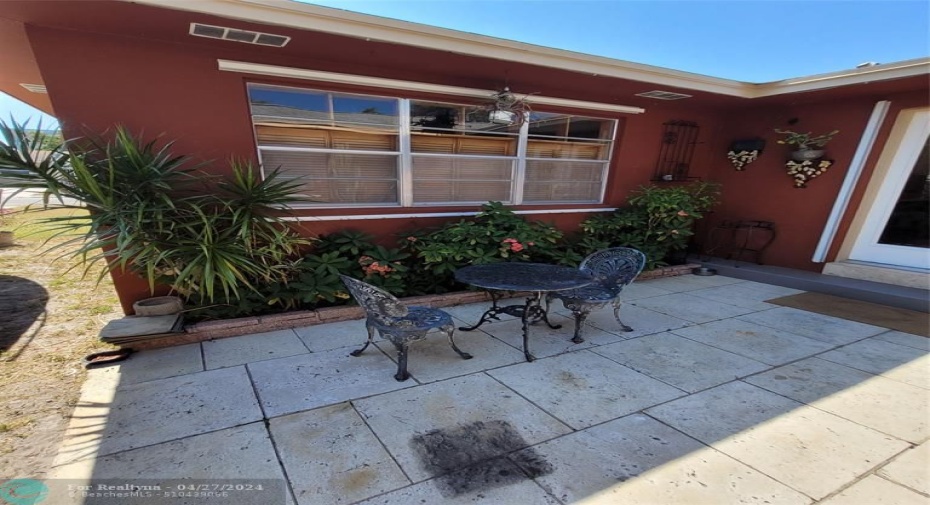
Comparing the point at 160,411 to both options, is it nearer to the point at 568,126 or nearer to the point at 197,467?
the point at 197,467

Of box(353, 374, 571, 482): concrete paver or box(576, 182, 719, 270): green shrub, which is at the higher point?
box(576, 182, 719, 270): green shrub

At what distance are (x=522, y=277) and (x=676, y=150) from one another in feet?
14.7

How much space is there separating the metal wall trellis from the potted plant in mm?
1188

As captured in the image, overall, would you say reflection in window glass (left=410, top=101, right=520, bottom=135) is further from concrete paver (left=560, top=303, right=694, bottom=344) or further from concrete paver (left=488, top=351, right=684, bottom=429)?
concrete paver (left=488, top=351, right=684, bottom=429)

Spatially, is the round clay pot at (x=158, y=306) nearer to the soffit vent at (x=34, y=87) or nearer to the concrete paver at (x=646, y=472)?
the concrete paver at (x=646, y=472)

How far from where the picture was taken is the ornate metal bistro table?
8.46ft

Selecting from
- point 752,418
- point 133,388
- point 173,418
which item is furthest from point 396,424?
point 752,418

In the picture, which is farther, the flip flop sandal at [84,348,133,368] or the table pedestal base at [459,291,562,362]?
the table pedestal base at [459,291,562,362]

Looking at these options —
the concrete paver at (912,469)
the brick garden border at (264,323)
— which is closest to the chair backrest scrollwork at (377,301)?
the brick garden border at (264,323)

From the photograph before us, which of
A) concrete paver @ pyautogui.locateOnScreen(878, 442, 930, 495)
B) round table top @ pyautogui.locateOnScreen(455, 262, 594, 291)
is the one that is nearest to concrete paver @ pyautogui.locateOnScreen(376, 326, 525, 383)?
round table top @ pyautogui.locateOnScreen(455, 262, 594, 291)

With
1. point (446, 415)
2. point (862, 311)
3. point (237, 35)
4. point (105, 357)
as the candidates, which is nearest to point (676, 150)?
point (862, 311)

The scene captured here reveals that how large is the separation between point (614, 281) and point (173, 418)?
344cm

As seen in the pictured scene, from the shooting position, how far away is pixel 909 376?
8.59 feet

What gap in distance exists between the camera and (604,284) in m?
3.46
